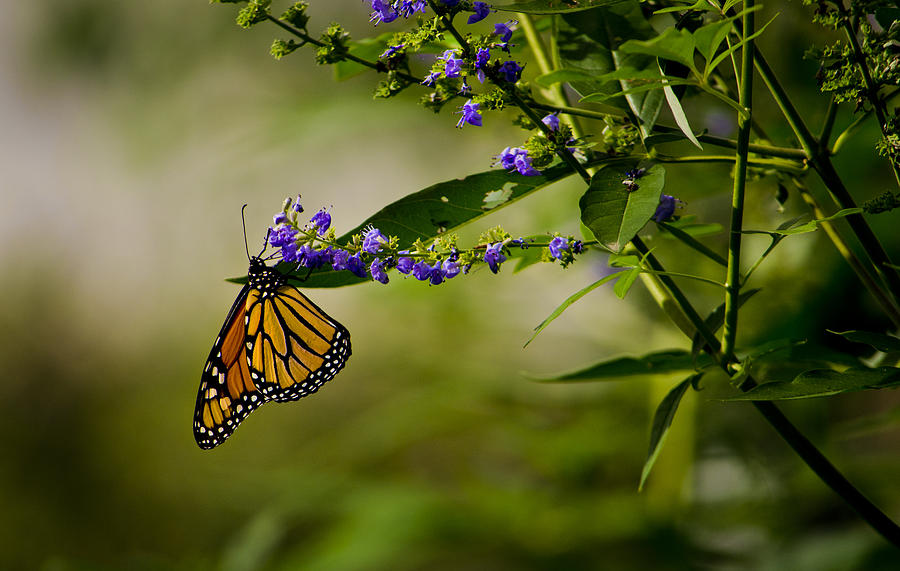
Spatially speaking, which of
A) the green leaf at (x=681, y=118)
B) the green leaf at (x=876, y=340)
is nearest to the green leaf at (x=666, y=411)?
the green leaf at (x=876, y=340)

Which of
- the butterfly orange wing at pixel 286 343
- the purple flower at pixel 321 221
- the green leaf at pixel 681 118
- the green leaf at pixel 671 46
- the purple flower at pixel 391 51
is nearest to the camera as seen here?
the green leaf at pixel 671 46

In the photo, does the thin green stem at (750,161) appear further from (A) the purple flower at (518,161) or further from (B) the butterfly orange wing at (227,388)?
(B) the butterfly orange wing at (227,388)

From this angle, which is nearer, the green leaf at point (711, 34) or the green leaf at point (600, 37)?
the green leaf at point (711, 34)

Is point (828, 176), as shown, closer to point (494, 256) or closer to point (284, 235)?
point (494, 256)

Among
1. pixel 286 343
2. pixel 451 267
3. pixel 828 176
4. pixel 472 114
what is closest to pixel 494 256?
pixel 451 267

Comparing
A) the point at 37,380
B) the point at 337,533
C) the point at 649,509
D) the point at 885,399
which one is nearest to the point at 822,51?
the point at 649,509

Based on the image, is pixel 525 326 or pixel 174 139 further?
pixel 174 139

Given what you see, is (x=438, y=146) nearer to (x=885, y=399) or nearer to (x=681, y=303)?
(x=885, y=399)
